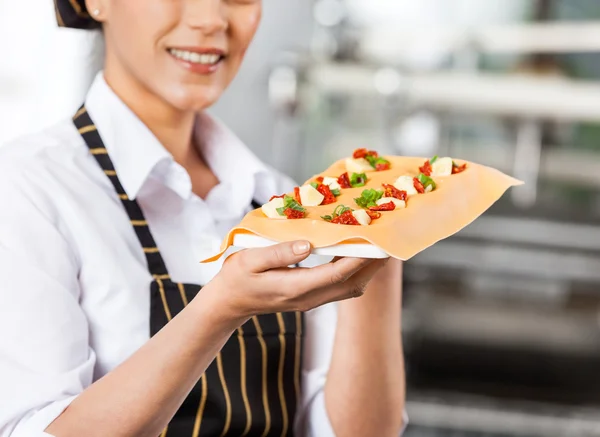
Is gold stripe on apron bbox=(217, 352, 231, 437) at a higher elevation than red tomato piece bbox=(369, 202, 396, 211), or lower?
lower

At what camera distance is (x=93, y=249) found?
4.03 ft

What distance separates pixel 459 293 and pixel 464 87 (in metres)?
0.99

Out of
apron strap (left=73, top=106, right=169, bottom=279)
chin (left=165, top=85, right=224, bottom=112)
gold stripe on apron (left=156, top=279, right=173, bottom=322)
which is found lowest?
gold stripe on apron (left=156, top=279, right=173, bottom=322)

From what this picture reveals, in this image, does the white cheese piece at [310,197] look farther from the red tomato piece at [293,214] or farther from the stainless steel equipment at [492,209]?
the stainless steel equipment at [492,209]

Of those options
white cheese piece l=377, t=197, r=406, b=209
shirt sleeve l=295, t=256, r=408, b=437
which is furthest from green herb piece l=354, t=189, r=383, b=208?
shirt sleeve l=295, t=256, r=408, b=437

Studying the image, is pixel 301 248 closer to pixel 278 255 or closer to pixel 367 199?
pixel 278 255

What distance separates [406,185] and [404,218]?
137 millimetres

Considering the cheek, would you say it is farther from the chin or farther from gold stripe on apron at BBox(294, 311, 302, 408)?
gold stripe on apron at BBox(294, 311, 302, 408)

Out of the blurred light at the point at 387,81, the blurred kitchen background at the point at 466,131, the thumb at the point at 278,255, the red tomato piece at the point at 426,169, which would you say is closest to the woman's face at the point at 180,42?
the red tomato piece at the point at 426,169

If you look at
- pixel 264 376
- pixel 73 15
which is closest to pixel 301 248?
pixel 264 376

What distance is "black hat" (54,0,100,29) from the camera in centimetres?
142

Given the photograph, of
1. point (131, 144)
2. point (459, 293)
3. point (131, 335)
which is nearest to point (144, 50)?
point (131, 144)

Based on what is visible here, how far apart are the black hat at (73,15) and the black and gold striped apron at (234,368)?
154mm

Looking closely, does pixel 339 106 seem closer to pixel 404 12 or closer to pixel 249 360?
pixel 404 12
